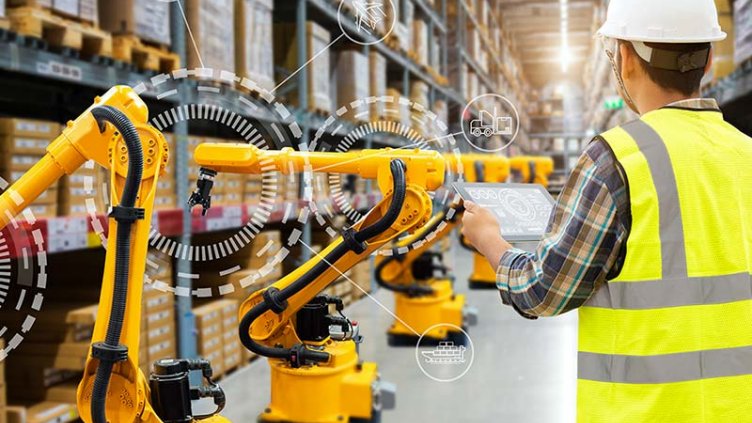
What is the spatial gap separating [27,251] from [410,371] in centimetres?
230

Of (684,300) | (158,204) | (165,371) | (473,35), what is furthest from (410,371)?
(473,35)

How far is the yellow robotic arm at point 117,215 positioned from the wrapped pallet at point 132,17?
1754 millimetres

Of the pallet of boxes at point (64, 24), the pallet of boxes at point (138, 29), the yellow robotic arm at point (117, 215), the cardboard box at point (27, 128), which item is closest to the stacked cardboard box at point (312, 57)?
the pallet of boxes at point (138, 29)

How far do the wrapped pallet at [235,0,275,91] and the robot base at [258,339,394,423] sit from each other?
1.84m

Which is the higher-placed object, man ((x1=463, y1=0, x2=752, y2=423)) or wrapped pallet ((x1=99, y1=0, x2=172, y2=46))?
wrapped pallet ((x1=99, y1=0, x2=172, y2=46))

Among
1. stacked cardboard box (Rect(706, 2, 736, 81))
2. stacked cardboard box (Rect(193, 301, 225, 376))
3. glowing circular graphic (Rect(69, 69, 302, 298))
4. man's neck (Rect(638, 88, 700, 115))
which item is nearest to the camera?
man's neck (Rect(638, 88, 700, 115))

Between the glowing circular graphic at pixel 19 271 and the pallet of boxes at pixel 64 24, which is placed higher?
the pallet of boxes at pixel 64 24

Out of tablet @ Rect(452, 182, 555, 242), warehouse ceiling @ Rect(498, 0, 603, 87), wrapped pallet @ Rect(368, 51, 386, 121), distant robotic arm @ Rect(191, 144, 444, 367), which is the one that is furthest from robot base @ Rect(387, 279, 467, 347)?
tablet @ Rect(452, 182, 555, 242)

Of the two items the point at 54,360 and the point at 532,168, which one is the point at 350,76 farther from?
the point at 54,360

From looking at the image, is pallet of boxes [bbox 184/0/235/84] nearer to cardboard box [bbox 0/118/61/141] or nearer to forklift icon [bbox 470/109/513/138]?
cardboard box [bbox 0/118/61/141]

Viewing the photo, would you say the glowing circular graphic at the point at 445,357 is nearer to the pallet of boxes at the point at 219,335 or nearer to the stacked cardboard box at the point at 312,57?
the pallet of boxes at the point at 219,335

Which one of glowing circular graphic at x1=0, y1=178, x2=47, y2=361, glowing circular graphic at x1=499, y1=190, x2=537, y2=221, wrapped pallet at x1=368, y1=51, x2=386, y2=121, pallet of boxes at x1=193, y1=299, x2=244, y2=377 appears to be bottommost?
pallet of boxes at x1=193, y1=299, x2=244, y2=377

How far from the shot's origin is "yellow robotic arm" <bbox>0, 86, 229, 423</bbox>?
1406mm

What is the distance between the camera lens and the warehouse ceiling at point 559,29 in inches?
132
